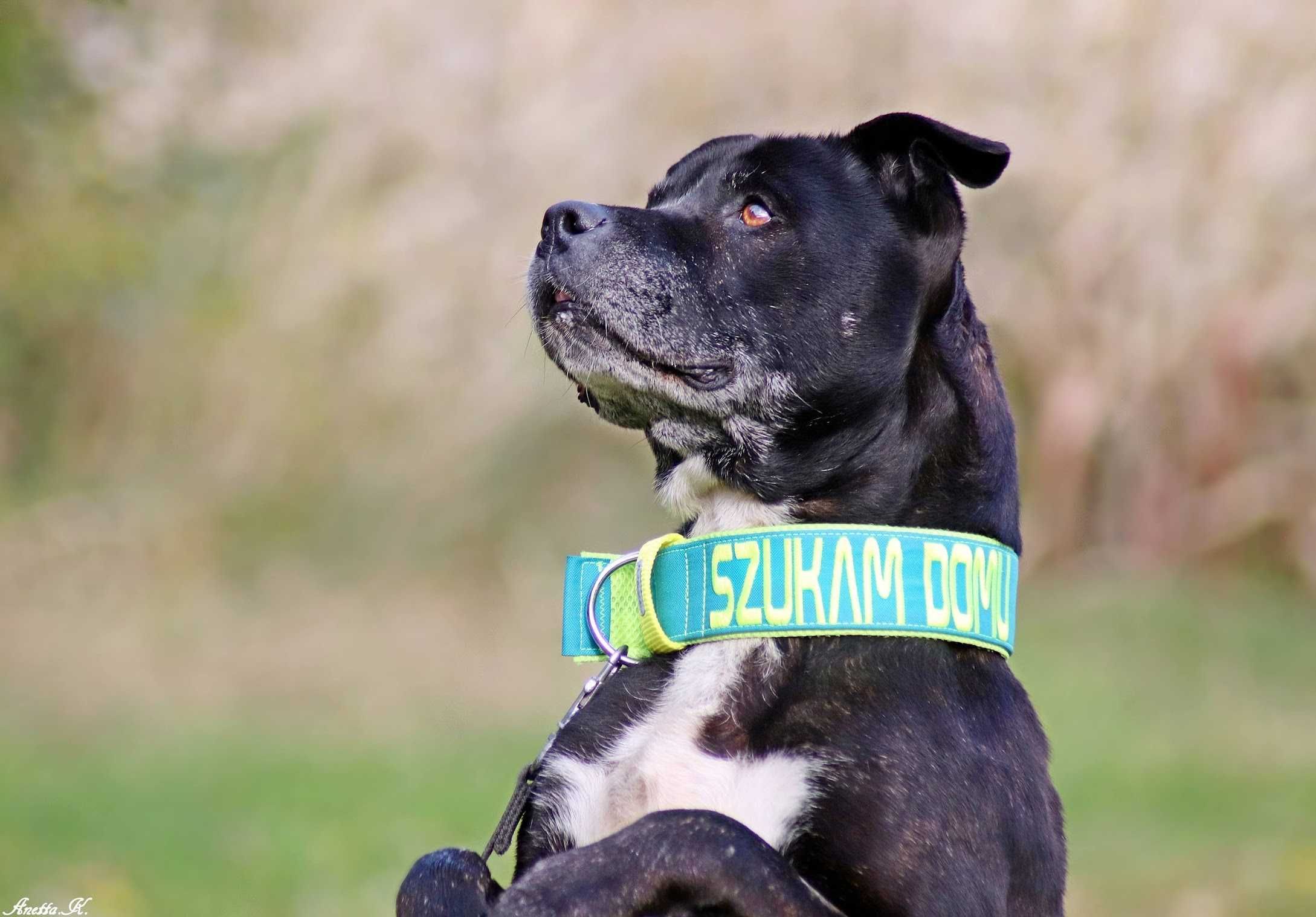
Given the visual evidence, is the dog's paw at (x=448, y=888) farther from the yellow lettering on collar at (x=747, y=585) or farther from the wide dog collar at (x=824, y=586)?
the yellow lettering on collar at (x=747, y=585)

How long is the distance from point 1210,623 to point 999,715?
10.9 metres

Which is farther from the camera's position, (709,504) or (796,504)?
(709,504)

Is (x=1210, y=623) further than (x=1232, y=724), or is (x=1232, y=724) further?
(x=1210, y=623)

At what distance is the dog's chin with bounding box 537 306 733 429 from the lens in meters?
3.50

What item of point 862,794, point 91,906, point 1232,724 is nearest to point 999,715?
point 862,794

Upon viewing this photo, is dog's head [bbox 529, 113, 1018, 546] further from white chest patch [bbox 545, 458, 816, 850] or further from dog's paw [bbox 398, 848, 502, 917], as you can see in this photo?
dog's paw [bbox 398, 848, 502, 917]

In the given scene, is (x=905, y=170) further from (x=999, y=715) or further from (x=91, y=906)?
(x=91, y=906)

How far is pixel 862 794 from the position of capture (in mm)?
2891

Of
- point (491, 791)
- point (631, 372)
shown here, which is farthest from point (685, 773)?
point (491, 791)

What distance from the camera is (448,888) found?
2.93 m

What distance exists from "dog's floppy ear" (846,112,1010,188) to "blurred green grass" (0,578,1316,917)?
4430 mm

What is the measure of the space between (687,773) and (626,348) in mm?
968

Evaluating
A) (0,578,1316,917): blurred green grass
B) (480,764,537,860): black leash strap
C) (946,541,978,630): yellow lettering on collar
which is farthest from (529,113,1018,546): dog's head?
(0,578,1316,917): blurred green grass

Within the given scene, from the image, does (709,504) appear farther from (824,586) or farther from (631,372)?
(824,586)
